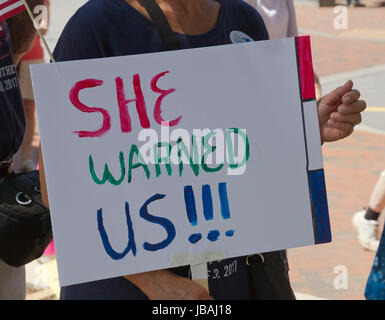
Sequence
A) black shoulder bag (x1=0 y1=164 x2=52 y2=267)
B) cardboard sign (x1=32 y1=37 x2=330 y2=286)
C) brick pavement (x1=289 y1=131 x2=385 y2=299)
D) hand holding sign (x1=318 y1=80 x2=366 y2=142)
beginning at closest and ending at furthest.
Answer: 1. cardboard sign (x1=32 y1=37 x2=330 y2=286)
2. hand holding sign (x1=318 y1=80 x2=366 y2=142)
3. black shoulder bag (x1=0 y1=164 x2=52 y2=267)
4. brick pavement (x1=289 y1=131 x2=385 y2=299)

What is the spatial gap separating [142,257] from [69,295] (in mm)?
254

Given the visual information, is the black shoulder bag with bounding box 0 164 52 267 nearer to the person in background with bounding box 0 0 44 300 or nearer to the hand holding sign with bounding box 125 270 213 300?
the person in background with bounding box 0 0 44 300

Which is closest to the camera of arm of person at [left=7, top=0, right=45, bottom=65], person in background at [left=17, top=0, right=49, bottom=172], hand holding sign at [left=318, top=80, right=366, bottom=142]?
hand holding sign at [left=318, top=80, right=366, bottom=142]

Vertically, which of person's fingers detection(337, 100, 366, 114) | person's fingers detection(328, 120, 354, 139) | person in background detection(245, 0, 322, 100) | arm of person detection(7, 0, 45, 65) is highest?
person in background detection(245, 0, 322, 100)

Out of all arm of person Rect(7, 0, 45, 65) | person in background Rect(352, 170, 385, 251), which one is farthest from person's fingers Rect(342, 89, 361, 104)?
person in background Rect(352, 170, 385, 251)

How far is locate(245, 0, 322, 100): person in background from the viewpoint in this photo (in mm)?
3338

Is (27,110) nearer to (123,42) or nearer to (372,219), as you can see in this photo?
(372,219)

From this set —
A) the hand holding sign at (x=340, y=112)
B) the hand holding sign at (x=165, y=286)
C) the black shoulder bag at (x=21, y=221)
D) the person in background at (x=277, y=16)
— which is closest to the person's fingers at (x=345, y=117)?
the hand holding sign at (x=340, y=112)

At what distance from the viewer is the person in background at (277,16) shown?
131 inches

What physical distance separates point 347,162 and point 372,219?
2034 mm

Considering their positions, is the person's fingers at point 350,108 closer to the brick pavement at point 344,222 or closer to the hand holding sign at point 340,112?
the hand holding sign at point 340,112

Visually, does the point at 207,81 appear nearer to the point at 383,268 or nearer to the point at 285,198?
the point at 285,198

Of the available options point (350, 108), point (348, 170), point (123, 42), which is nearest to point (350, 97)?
point (350, 108)

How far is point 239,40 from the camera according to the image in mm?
1870
